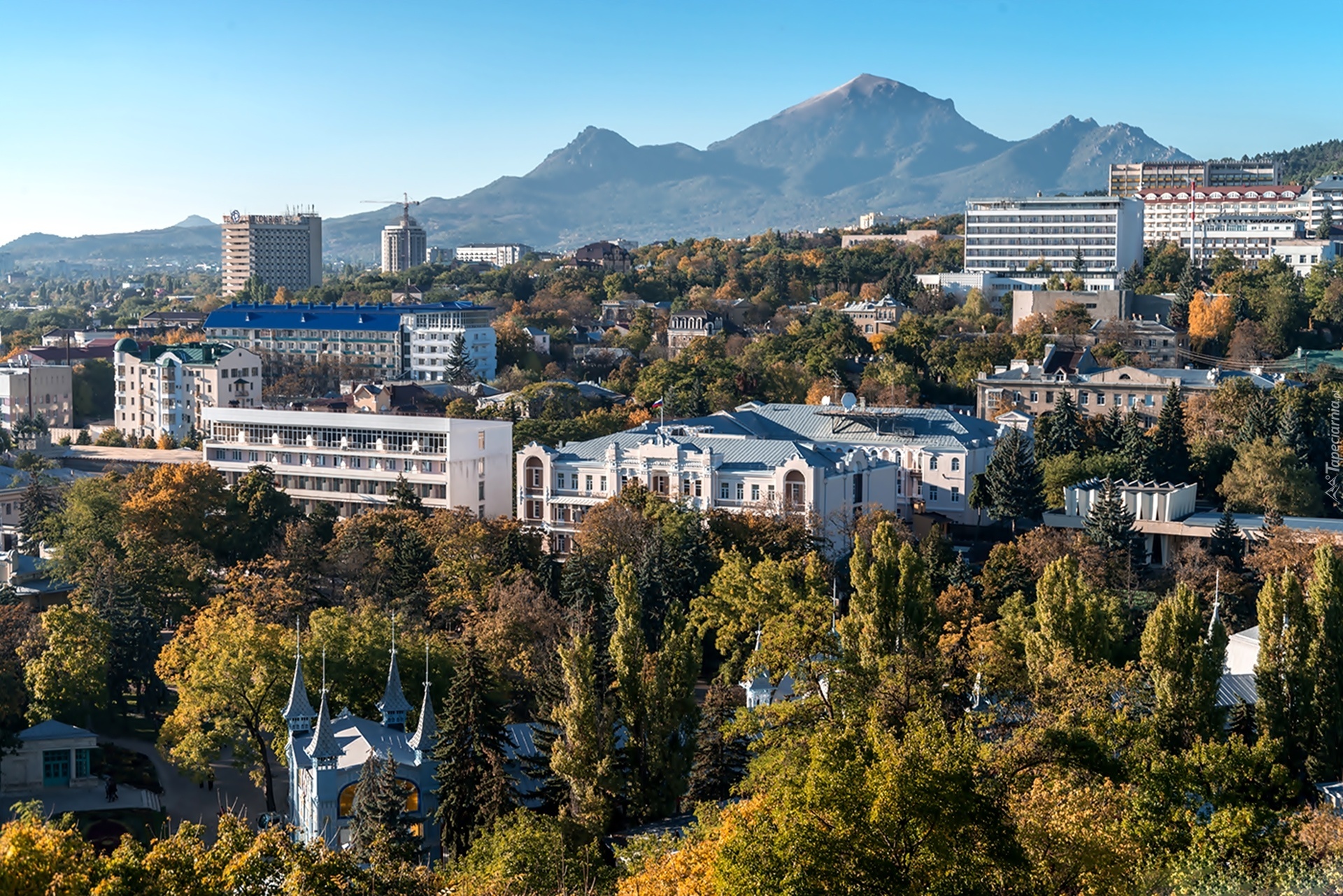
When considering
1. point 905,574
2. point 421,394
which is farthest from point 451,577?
point 421,394

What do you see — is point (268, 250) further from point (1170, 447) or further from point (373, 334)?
point (1170, 447)

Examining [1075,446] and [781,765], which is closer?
[781,765]

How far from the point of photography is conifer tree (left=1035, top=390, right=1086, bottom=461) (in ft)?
157

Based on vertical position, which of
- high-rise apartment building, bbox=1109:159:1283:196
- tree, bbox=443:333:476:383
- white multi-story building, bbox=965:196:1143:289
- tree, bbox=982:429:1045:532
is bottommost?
tree, bbox=982:429:1045:532

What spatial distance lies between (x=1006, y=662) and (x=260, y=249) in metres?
129

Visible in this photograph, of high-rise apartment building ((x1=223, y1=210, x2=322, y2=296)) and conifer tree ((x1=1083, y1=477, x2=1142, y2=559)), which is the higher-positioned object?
high-rise apartment building ((x1=223, y1=210, x2=322, y2=296))

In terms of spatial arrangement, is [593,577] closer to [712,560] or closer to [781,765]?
[712,560]

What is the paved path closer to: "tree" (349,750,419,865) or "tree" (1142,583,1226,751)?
"tree" (349,750,419,865)

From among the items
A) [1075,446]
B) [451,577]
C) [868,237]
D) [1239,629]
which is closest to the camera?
[1239,629]

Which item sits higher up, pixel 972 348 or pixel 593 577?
pixel 972 348

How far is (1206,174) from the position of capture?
104m

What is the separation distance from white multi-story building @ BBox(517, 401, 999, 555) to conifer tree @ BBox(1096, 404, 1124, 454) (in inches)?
125

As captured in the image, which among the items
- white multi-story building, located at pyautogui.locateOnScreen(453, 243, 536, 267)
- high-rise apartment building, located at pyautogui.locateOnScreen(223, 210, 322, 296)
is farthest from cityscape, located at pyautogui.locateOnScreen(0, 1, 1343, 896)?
white multi-story building, located at pyautogui.locateOnScreen(453, 243, 536, 267)

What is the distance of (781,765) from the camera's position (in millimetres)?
18828
